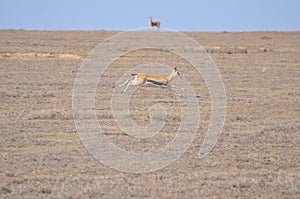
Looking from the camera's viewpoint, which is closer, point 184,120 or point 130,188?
point 130,188

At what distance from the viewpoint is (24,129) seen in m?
12.0

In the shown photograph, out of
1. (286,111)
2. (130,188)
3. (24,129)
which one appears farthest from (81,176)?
(286,111)

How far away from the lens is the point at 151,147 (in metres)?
10.7

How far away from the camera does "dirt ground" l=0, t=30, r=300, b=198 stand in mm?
8000

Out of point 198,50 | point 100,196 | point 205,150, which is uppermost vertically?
point 198,50

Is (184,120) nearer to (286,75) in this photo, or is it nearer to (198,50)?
(286,75)

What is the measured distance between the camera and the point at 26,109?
48.2 feet

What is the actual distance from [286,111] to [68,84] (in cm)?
785

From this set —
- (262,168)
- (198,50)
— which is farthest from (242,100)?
(198,50)

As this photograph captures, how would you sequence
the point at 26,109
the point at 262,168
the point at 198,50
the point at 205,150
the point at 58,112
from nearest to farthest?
the point at 262,168 → the point at 205,150 → the point at 58,112 → the point at 26,109 → the point at 198,50

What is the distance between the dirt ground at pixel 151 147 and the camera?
8000 mm

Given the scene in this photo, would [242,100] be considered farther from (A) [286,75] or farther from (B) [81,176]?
(B) [81,176]

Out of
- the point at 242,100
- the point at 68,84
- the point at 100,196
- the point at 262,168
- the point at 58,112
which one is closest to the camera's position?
the point at 100,196

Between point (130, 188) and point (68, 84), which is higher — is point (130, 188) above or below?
below
